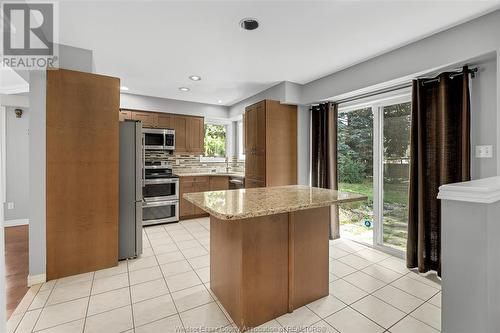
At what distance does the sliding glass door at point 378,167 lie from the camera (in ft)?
10.7

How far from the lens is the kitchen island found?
6.19 ft

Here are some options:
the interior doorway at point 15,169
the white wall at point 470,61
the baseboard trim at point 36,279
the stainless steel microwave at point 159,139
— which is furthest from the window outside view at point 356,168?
the interior doorway at point 15,169

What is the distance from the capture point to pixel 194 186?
508cm

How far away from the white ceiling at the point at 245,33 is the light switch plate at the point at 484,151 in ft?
3.80

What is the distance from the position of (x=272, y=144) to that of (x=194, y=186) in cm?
198

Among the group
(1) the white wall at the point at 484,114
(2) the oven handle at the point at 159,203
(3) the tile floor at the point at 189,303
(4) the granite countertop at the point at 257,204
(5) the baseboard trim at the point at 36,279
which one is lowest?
(3) the tile floor at the point at 189,303

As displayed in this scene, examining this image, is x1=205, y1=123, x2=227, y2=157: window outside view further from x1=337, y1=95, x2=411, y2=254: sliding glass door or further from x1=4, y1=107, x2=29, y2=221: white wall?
x1=4, y1=107, x2=29, y2=221: white wall

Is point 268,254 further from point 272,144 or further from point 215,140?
point 215,140

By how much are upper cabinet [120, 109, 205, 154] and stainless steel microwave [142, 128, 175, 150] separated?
0.63ft

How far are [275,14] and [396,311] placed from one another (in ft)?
9.05

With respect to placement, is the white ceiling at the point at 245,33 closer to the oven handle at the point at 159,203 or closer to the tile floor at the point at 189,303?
the oven handle at the point at 159,203

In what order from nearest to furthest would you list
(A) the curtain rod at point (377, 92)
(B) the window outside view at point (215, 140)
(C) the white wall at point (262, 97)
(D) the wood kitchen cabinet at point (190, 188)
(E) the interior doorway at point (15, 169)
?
(A) the curtain rod at point (377, 92) < (C) the white wall at point (262, 97) < (E) the interior doorway at point (15, 169) < (D) the wood kitchen cabinet at point (190, 188) < (B) the window outside view at point (215, 140)

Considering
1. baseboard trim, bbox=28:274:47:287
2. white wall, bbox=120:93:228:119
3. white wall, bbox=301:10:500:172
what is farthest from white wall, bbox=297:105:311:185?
baseboard trim, bbox=28:274:47:287

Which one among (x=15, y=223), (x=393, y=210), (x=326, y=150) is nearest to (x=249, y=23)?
(x=326, y=150)
